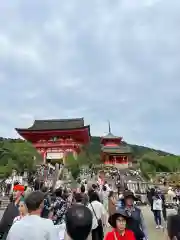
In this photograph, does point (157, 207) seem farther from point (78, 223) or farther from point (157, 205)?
point (78, 223)

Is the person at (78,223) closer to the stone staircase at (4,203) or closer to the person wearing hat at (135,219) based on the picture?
the person wearing hat at (135,219)

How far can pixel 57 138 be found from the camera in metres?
51.2

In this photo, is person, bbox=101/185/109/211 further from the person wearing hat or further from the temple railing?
the temple railing

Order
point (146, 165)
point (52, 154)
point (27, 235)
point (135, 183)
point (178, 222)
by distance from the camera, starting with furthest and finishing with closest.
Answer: point (52, 154), point (146, 165), point (135, 183), point (27, 235), point (178, 222)

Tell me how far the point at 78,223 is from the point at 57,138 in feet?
161

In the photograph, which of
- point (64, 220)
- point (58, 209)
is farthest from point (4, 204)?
point (64, 220)

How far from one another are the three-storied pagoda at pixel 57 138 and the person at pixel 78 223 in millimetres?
46210

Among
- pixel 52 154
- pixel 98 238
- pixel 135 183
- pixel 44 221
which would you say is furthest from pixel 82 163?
pixel 44 221

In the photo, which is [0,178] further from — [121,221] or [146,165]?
[121,221]

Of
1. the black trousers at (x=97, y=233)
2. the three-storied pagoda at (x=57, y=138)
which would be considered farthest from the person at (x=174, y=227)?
the three-storied pagoda at (x=57, y=138)

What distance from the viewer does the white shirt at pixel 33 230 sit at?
2863mm

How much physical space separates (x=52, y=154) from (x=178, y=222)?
48142mm

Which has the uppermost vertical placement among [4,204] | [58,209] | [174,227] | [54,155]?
[54,155]

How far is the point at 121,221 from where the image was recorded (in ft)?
12.2
